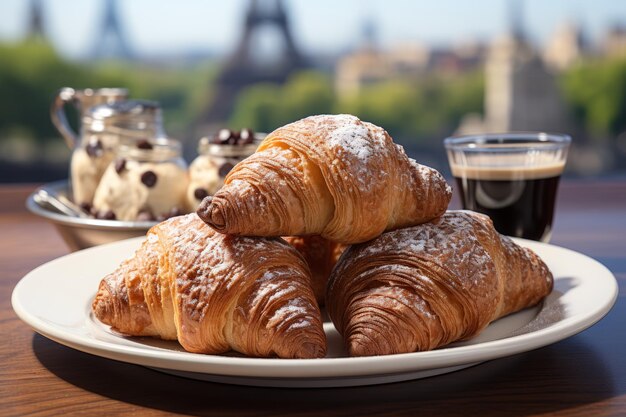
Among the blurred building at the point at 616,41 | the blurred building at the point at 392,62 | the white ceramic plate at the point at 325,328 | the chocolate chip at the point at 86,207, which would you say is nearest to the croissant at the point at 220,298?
the white ceramic plate at the point at 325,328

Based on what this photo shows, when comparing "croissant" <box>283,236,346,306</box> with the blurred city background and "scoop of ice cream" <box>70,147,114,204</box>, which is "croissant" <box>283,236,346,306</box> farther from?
the blurred city background

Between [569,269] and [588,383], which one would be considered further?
[569,269]

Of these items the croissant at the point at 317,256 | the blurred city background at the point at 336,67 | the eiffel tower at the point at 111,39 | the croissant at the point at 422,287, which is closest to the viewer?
the croissant at the point at 422,287

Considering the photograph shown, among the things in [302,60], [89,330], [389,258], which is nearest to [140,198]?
[89,330]

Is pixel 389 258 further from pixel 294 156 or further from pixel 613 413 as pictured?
pixel 613 413

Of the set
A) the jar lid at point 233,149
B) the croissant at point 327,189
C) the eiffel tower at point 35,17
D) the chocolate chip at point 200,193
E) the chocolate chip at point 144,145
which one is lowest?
the eiffel tower at point 35,17

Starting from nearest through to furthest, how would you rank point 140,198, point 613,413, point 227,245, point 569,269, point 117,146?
point 613,413
point 227,245
point 569,269
point 140,198
point 117,146

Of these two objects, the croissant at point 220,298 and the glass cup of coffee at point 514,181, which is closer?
the croissant at point 220,298

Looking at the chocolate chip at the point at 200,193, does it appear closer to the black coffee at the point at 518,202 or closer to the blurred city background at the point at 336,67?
the black coffee at the point at 518,202
